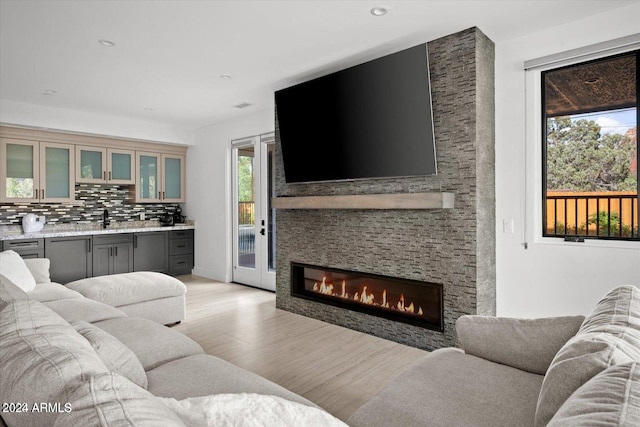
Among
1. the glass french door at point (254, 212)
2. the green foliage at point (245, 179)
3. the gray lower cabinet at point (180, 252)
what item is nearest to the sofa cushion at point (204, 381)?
the glass french door at point (254, 212)

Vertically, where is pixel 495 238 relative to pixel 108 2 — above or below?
below

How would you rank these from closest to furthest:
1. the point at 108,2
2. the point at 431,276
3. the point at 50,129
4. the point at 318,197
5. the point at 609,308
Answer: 1. the point at 609,308
2. the point at 108,2
3. the point at 431,276
4. the point at 318,197
5. the point at 50,129

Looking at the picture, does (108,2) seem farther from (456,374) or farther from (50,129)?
(50,129)

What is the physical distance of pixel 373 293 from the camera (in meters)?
3.63

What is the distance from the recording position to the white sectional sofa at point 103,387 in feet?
2.39

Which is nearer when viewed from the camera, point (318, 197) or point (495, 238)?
point (495, 238)

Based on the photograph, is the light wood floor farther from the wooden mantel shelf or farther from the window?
the window

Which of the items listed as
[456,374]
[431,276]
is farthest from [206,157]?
[456,374]

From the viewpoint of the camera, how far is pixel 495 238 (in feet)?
10.3


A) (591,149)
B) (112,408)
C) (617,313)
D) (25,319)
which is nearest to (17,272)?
(25,319)

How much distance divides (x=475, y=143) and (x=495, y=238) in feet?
2.74

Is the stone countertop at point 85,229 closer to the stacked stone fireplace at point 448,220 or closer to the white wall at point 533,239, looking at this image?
the stacked stone fireplace at point 448,220

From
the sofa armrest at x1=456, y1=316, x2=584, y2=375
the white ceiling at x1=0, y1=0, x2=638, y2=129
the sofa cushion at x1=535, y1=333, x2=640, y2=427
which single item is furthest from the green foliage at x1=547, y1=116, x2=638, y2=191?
the sofa cushion at x1=535, y1=333, x2=640, y2=427

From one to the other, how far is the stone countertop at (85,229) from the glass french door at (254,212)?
124cm
